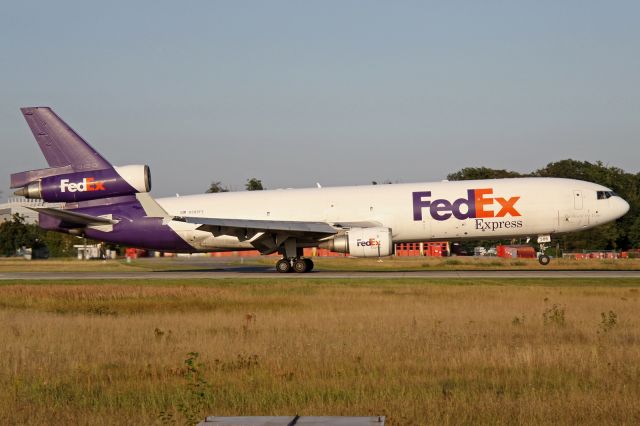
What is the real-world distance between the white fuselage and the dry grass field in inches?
534

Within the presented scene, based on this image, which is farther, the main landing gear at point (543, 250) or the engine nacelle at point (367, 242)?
the main landing gear at point (543, 250)

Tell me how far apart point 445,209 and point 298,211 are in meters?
7.29

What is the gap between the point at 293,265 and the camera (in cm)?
4309

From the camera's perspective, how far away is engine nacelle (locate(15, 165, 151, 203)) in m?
41.3

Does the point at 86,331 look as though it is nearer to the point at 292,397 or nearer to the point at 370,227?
the point at 292,397

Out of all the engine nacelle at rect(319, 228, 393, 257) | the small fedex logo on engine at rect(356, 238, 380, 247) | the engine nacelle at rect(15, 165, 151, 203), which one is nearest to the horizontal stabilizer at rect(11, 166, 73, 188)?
the engine nacelle at rect(15, 165, 151, 203)

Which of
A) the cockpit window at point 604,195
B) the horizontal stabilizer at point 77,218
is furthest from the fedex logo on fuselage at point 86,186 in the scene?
the cockpit window at point 604,195

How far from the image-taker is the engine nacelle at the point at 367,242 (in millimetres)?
39344

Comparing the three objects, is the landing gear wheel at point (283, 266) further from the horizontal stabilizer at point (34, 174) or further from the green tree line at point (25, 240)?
the green tree line at point (25, 240)

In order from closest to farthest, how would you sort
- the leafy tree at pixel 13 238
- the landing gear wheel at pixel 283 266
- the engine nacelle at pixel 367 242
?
1. the engine nacelle at pixel 367 242
2. the landing gear wheel at pixel 283 266
3. the leafy tree at pixel 13 238

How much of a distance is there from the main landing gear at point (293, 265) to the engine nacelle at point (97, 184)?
7.55 meters

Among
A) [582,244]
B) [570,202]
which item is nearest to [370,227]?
[570,202]

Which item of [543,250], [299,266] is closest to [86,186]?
[299,266]

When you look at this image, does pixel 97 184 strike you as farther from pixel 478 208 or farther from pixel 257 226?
pixel 478 208
